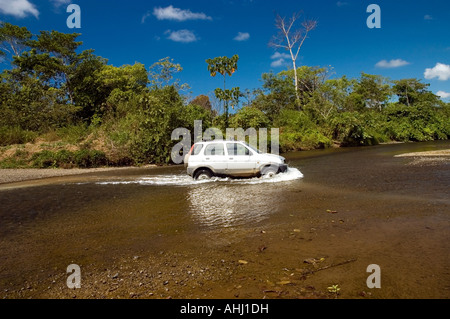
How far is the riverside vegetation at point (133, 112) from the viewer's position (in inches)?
820

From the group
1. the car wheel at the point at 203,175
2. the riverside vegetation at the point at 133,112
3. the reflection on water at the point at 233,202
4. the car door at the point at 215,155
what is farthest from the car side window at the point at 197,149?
the riverside vegetation at the point at 133,112

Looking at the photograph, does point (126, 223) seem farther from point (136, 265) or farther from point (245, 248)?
point (245, 248)

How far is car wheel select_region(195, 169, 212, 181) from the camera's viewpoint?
36.0ft

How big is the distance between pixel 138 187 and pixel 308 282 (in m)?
8.91

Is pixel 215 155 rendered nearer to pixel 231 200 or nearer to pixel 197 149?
pixel 197 149

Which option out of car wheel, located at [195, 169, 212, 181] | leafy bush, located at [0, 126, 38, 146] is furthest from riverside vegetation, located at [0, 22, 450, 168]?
car wheel, located at [195, 169, 212, 181]

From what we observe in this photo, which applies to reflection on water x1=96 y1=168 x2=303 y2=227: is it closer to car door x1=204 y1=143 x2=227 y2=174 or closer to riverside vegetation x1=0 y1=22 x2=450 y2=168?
car door x1=204 y1=143 x2=227 y2=174

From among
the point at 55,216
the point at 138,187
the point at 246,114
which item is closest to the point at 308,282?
the point at 55,216

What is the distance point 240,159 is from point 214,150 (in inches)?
44.4

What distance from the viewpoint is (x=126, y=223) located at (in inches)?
232

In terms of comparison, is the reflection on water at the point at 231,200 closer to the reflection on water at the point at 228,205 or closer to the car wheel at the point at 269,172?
the reflection on water at the point at 228,205

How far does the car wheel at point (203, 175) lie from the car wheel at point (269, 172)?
2244 mm

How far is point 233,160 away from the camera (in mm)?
10742
